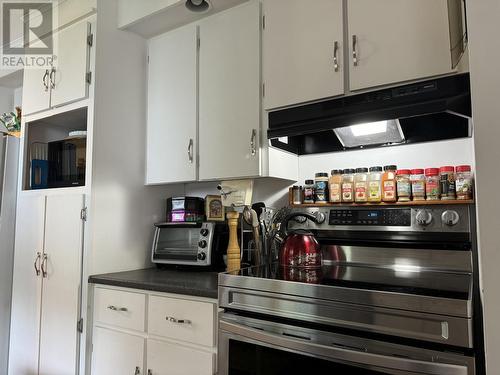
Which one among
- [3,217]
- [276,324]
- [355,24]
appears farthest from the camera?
[3,217]

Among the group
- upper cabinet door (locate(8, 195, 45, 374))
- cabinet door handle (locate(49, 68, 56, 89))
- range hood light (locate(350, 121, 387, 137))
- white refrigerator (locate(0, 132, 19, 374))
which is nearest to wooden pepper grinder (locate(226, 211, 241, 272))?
range hood light (locate(350, 121, 387, 137))

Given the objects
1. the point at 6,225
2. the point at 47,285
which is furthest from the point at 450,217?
the point at 6,225

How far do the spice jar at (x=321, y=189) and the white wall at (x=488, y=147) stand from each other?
3.04 ft

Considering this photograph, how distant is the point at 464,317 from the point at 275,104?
116 cm

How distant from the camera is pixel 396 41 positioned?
1438 millimetres

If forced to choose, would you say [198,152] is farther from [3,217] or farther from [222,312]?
[3,217]

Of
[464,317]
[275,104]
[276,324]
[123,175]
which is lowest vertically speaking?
[276,324]

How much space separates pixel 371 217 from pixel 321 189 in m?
0.27

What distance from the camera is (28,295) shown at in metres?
2.23

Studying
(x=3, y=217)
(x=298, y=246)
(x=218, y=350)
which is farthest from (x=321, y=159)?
(x=3, y=217)

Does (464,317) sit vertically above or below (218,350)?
above

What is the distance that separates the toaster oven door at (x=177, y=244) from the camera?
6.70ft

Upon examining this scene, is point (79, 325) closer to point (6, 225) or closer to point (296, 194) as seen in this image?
point (6, 225)

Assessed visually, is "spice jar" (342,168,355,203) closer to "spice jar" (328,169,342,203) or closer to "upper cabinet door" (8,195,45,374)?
"spice jar" (328,169,342,203)
